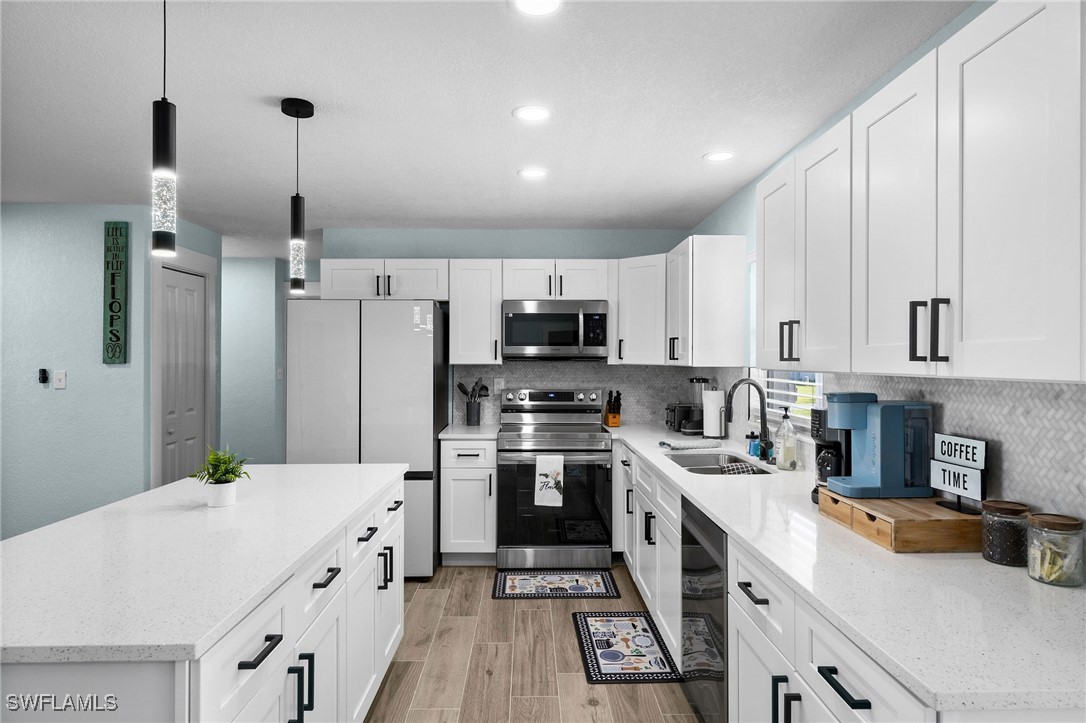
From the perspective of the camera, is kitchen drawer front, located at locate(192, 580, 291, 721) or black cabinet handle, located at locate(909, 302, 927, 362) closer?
kitchen drawer front, located at locate(192, 580, 291, 721)

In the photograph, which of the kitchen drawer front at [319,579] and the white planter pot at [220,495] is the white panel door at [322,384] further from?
the kitchen drawer front at [319,579]

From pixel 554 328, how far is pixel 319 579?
8.97ft

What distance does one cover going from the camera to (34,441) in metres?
4.00

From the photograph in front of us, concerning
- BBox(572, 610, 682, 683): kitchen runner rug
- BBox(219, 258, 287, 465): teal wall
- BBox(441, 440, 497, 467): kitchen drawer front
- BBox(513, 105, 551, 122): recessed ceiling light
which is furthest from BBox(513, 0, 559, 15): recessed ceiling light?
BBox(219, 258, 287, 465): teal wall

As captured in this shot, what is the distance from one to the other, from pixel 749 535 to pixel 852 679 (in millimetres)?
557

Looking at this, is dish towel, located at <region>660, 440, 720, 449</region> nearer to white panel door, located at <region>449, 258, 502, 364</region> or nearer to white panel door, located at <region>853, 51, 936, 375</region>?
white panel door, located at <region>449, 258, 502, 364</region>

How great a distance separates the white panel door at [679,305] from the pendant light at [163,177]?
2.69m

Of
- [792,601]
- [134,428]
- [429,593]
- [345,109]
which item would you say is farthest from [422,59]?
[134,428]

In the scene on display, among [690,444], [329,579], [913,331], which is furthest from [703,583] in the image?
[690,444]

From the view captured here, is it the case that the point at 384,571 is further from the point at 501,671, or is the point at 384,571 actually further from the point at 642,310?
the point at 642,310

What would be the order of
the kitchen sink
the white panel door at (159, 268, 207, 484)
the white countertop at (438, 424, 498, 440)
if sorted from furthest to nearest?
the white panel door at (159, 268, 207, 484) → the white countertop at (438, 424, 498, 440) → the kitchen sink

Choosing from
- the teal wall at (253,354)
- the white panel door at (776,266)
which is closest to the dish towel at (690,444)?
the white panel door at (776,266)

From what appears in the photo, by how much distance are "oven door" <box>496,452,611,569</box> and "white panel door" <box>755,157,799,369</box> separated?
176cm

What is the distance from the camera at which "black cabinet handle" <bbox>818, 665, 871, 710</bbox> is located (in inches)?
41.5
